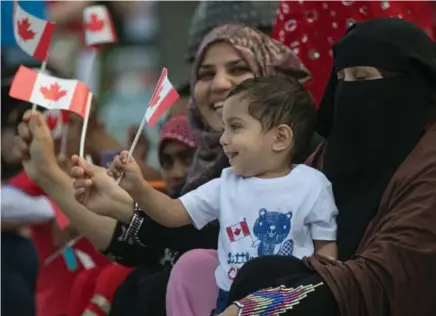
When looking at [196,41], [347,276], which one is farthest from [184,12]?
[347,276]

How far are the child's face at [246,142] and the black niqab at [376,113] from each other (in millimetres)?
175

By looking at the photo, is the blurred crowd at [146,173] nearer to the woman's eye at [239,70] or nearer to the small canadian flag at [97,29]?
the woman's eye at [239,70]

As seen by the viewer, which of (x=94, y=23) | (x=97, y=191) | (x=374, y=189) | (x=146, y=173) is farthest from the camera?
(x=146, y=173)

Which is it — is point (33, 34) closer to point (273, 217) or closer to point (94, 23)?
point (94, 23)

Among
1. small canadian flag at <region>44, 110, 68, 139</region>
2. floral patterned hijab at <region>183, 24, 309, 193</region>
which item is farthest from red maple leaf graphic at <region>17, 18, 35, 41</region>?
floral patterned hijab at <region>183, 24, 309, 193</region>

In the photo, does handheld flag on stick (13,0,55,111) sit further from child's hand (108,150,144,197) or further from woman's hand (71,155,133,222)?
child's hand (108,150,144,197)

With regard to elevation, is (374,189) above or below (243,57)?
below

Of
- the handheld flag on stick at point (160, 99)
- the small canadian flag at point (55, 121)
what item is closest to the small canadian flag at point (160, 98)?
the handheld flag on stick at point (160, 99)

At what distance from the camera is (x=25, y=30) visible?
271 cm

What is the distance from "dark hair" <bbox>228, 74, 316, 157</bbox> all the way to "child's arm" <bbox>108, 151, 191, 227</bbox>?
284 millimetres

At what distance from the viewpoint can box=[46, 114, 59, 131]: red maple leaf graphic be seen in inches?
118

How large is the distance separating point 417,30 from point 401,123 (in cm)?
23

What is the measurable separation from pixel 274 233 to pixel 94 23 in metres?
1.24

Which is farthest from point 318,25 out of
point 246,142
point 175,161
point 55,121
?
point 246,142
